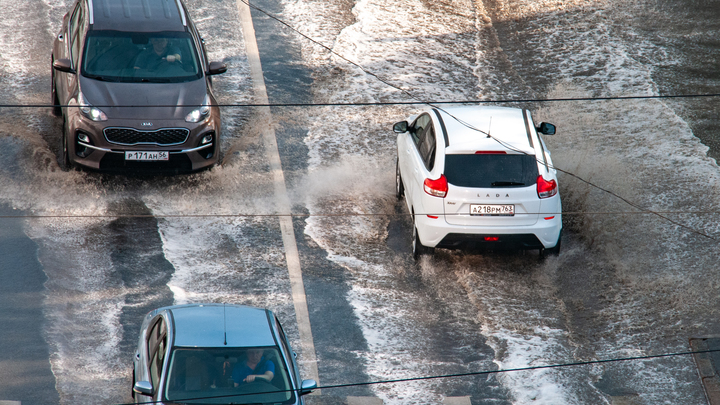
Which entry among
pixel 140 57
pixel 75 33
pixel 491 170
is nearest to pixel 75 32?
pixel 75 33

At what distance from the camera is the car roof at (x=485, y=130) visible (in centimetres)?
1087

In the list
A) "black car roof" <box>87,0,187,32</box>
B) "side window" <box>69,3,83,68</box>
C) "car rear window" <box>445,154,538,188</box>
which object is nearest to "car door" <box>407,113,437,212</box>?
"car rear window" <box>445,154,538,188</box>

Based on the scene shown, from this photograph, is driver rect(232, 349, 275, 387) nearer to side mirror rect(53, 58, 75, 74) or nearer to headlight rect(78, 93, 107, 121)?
headlight rect(78, 93, 107, 121)

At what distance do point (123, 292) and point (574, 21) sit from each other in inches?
491

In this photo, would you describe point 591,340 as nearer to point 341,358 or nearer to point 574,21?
point 341,358

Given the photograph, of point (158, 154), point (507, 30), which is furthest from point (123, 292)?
point (507, 30)

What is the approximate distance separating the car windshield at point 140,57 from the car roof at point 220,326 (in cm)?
516

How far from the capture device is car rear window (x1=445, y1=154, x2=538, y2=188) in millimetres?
10680

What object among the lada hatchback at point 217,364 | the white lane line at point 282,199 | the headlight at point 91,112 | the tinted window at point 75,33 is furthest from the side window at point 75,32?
the lada hatchback at point 217,364

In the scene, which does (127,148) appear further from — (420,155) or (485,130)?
(485,130)

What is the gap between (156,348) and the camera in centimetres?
800

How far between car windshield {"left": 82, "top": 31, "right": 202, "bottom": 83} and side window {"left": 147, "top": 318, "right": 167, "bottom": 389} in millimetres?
5275

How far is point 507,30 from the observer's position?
18.8 metres

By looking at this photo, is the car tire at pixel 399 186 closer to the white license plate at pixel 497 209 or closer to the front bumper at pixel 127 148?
the white license plate at pixel 497 209
